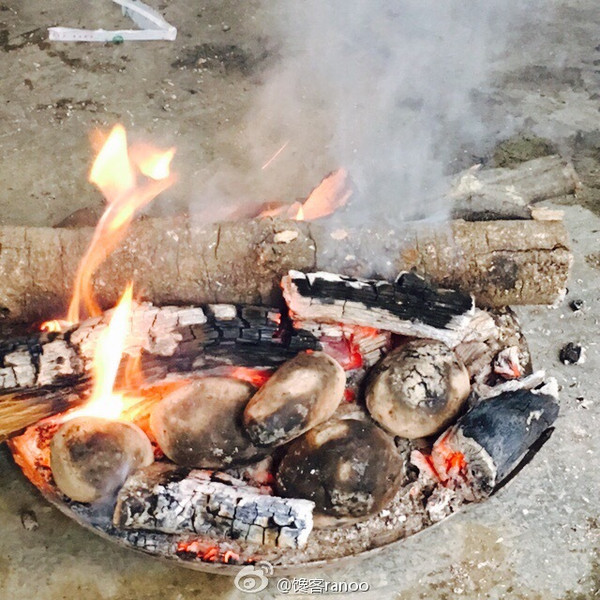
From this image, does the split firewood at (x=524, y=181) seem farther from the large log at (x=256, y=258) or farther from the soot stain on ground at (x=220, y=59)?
the soot stain on ground at (x=220, y=59)

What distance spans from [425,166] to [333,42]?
68.7 inches

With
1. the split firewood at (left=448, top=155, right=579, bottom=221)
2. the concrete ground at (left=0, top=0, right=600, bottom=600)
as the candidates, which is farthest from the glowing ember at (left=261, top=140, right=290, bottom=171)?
the split firewood at (left=448, top=155, right=579, bottom=221)

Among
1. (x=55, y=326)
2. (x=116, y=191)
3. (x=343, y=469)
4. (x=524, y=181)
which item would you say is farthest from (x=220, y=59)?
(x=343, y=469)

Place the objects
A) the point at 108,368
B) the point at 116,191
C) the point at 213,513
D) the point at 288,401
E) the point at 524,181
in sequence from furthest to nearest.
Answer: the point at 524,181
the point at 116,191
the point at 108,368
the point at 288,401
the point at 213,513

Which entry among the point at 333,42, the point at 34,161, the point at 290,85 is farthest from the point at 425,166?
the point at 34,161

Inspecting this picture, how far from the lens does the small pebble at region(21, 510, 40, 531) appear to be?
10.3ft

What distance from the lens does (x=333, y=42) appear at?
226 inches

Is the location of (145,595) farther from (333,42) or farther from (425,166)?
(333,42)

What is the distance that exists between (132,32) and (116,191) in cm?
220

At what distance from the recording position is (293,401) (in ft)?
8.98

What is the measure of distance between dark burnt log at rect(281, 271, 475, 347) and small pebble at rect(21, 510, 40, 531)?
158cm

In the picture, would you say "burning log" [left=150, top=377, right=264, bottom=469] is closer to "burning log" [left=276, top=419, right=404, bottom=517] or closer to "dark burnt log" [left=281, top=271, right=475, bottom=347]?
"burning log" [left=276, top=419, right=404, bottom=517]

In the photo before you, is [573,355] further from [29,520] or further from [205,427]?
[29,520]

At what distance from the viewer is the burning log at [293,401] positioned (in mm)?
2705
